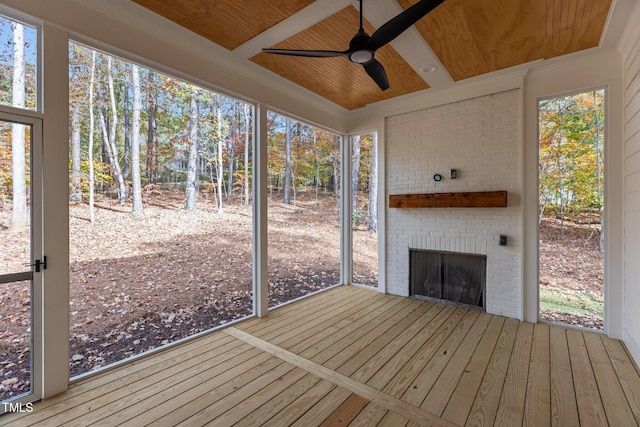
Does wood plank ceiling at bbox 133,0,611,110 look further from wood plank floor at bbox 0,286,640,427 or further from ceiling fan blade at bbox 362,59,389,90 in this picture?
wood plank floor at bbox 0,286,640,427

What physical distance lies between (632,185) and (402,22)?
104 inches

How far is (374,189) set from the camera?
4.68 m

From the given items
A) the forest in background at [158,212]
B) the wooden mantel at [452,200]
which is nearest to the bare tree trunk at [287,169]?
the forest in background at [158,212]

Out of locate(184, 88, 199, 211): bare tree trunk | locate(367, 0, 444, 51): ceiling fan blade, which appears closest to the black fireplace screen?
locate(367, 0, 444, 51): ceiling fan blade

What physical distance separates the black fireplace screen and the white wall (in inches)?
50.3

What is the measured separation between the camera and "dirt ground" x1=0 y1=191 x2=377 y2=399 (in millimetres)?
1929

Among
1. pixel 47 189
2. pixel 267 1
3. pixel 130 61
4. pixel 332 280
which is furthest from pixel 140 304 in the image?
pixel 267 1

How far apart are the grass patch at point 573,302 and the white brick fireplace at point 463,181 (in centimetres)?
30

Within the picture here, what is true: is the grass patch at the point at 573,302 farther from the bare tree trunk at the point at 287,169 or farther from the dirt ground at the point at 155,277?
the bare tree trunk at the point at 287,169

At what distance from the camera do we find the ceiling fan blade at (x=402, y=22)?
1.62 metres

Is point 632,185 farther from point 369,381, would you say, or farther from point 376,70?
point 369,381

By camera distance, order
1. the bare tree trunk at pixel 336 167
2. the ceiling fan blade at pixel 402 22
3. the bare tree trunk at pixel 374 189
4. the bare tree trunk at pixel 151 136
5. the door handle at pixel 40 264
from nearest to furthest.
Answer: the ceiling fan blade at pixel 402 22
the door handle at pixel 40 264
the bare tree trunk at pixel 151 136
the bare tree trunk at pixel 374 189
the bare tree trunk at pixel 336 167

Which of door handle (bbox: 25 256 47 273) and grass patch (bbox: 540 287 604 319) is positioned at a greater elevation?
door handle (bbox: 25 256 47 273)

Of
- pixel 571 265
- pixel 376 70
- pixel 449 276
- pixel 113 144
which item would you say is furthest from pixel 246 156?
pixel 571 265
